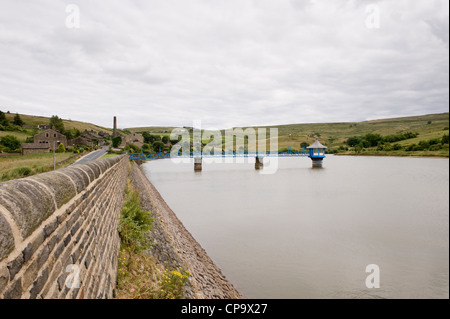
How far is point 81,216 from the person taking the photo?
3490mm

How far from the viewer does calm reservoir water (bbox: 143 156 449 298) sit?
1035cm

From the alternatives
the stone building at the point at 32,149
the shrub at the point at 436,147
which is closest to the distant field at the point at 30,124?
the stone building at the point at 32,149

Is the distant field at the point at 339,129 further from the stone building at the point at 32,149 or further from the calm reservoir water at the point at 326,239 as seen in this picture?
the stone building at the point at 32,149

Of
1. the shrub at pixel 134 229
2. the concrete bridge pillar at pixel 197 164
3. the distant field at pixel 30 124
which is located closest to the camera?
the shrub at pixel 134 229

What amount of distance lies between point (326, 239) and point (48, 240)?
16009mm

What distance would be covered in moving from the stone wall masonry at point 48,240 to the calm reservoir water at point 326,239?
742 centimetres

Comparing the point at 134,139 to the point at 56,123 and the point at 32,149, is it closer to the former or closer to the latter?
the point at 56,123

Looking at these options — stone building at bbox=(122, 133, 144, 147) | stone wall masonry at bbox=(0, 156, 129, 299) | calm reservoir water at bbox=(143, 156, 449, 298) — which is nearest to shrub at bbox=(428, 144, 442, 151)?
calm reservoir water at bbox=(143, 156, 449, 298)

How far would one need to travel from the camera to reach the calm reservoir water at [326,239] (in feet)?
34.0

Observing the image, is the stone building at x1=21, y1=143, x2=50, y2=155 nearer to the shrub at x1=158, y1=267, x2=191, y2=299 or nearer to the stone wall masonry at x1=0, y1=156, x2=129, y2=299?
the shrub at x1=158, y1=267, x2=191, y2=299

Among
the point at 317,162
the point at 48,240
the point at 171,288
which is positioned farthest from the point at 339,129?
the point at 48,240
